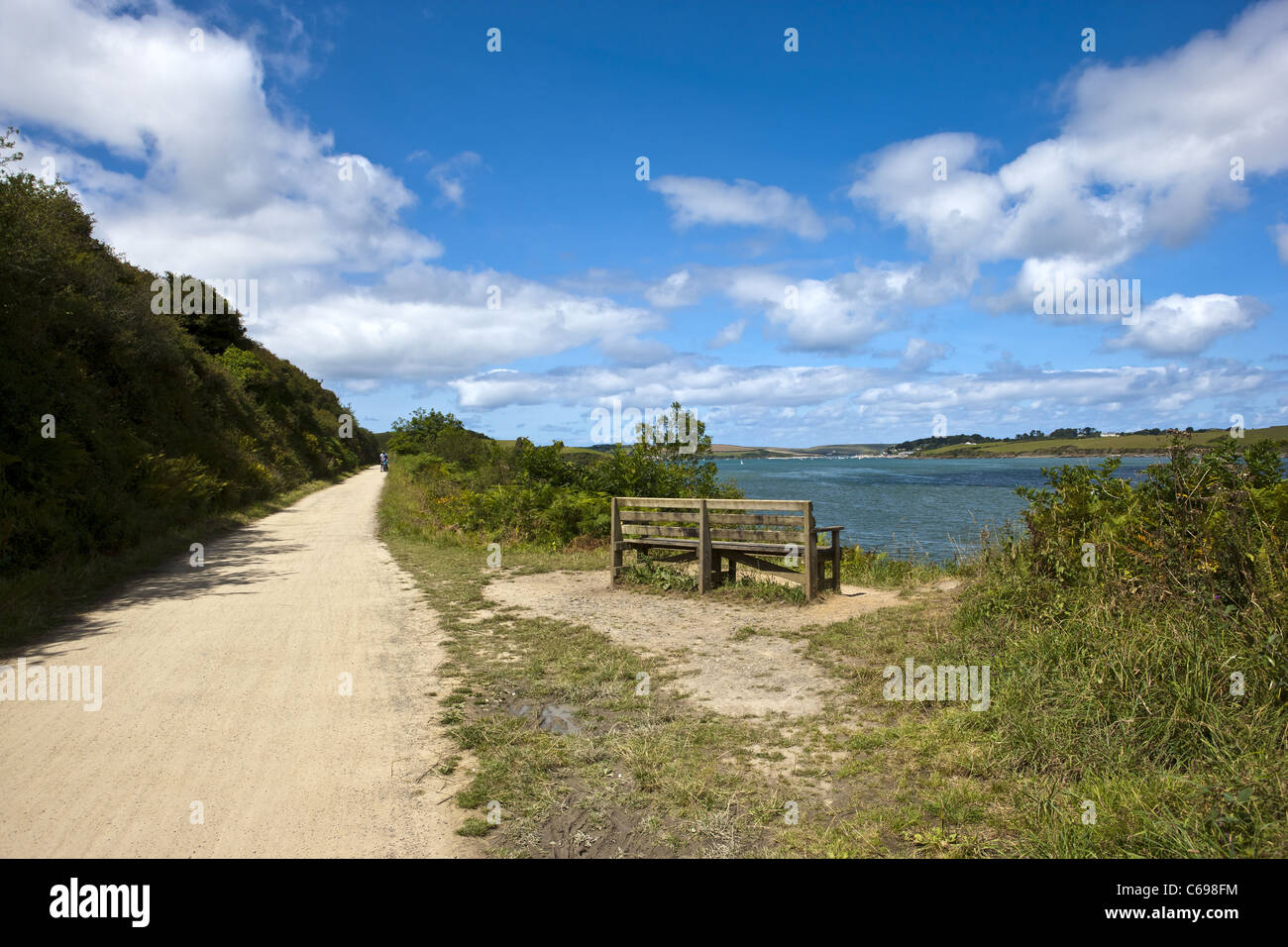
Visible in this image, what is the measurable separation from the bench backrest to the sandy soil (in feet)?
3.02

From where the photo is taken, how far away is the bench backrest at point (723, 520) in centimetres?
955

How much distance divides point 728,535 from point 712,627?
1.97 meters

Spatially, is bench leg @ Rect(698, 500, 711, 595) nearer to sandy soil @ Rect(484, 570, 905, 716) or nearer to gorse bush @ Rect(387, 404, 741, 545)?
sandy soil @ Rect(484, 570, 905, 716)

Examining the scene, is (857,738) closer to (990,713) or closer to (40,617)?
(990,713)

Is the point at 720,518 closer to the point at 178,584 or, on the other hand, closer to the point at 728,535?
the point at 728,535

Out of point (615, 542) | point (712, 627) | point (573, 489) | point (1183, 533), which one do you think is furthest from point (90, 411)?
point (1183, 533)

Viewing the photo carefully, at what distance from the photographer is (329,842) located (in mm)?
3654

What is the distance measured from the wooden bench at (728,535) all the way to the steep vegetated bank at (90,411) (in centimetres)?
814

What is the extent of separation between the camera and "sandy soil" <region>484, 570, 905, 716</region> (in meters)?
6.02

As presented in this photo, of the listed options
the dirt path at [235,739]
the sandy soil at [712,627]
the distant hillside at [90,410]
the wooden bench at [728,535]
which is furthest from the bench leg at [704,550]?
the distant hillside at [90,410]

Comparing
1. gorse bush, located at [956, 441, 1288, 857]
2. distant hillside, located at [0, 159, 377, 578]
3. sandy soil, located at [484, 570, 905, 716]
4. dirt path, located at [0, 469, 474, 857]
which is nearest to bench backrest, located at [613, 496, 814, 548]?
sandy soil, located at [484, 570, 905, 716]

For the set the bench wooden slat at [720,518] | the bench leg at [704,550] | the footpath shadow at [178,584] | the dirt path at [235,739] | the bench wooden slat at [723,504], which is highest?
the bench wooden slat at [723,504]

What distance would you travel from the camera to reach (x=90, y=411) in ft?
47.2

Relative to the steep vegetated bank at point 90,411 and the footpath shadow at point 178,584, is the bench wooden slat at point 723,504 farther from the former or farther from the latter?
the steep vegetated bank at point 90,411
